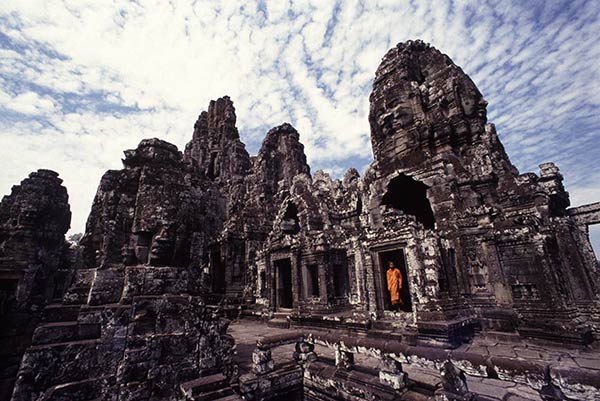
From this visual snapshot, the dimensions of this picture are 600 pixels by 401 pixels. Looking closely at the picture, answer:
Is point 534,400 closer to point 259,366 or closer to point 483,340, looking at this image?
point 483,340

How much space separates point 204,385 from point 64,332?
2.11m

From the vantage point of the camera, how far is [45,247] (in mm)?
14297

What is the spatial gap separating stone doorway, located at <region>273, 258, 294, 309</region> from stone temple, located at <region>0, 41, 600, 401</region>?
96 mm

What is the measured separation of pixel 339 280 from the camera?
40.3 feet

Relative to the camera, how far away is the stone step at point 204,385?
12.5ft

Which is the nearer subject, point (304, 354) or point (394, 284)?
point (304, 354)

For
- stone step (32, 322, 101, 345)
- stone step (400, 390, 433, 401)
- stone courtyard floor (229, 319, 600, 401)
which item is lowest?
stone courtyard floor (229, 319, 600, 401)

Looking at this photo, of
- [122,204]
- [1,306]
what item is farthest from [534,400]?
[1,306]

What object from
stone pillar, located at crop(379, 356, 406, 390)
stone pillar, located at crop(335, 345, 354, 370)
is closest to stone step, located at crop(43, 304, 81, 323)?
stone pillar, located at crop(335, 345, 354, 370)

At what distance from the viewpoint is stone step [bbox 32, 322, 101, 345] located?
353 cm

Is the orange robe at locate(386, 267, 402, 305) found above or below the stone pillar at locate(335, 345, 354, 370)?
above

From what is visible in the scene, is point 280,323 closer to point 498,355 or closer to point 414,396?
point 498,355

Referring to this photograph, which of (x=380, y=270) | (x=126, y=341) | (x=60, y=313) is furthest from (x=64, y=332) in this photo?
(x=380, y=270)

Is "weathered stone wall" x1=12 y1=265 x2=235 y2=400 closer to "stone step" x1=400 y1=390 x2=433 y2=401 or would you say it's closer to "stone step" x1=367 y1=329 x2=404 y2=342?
"stone step" x1=400 y1=390 x2=433 y2=401
